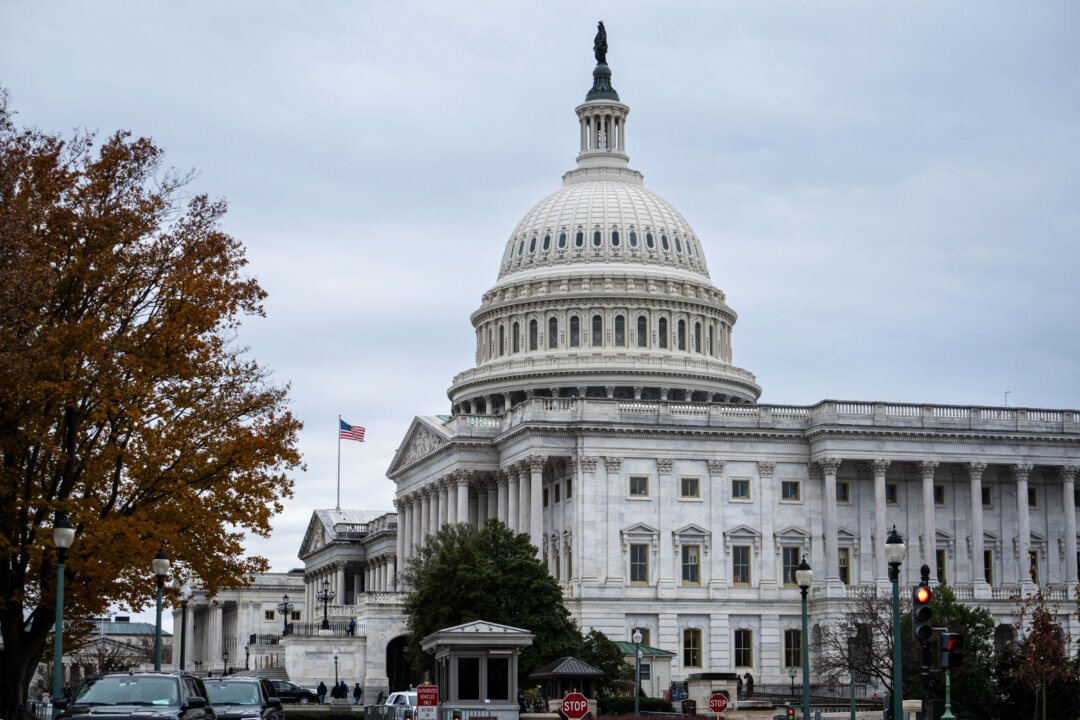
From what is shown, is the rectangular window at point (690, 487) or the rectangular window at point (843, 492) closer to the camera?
the rectangular window at point (690, 487)

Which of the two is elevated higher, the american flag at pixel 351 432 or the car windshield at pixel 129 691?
the american flag at pixel 351 432

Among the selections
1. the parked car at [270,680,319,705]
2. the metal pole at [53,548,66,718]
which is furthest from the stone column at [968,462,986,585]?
the metal pole at [53,548,66,718]

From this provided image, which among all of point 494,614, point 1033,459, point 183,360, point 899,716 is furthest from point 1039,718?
point 183,360

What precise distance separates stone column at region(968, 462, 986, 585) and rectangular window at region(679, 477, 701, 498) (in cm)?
1676

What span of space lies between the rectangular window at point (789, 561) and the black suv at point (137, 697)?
7435 cm

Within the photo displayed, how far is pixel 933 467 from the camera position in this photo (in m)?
106

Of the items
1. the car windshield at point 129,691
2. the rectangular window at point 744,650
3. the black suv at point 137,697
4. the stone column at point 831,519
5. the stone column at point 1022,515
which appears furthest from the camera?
the stone column at point 1022,515

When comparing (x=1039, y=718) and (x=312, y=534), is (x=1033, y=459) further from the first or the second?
(x=312, y=534)

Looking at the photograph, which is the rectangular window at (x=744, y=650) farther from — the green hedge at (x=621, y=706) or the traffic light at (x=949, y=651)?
the traffic light at (x=949, y=651)

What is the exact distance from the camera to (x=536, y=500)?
343ft

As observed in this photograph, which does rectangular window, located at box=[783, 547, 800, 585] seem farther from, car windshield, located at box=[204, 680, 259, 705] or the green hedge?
car windshield, located at box=[204, 680, 259, 705]

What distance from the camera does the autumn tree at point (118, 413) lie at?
1724 inches

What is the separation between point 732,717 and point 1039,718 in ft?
58.4

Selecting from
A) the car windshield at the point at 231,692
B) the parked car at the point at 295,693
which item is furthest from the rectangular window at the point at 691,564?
the car windshield at the point at 231,692
